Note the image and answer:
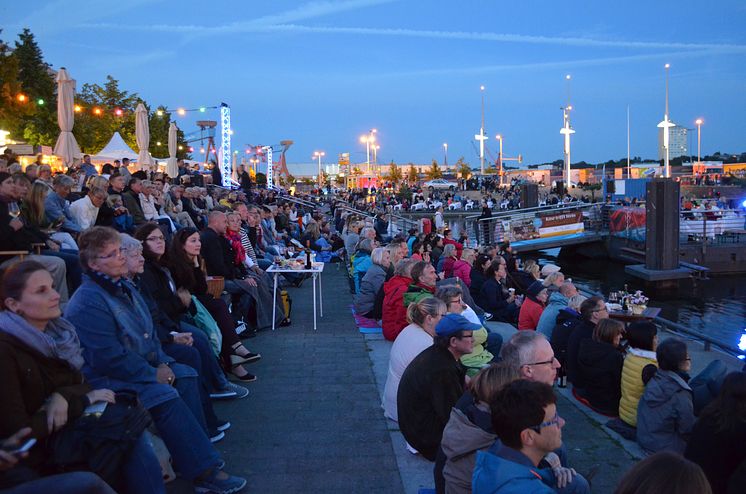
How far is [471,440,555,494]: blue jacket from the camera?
8.54 feet

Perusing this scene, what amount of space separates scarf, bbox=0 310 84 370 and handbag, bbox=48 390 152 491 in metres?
0.34

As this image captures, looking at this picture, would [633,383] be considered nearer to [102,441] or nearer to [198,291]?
[198,291]

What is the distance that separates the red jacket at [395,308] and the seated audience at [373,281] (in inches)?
52.7

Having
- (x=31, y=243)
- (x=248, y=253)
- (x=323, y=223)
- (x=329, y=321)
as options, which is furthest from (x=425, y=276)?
(x=323, y=223)

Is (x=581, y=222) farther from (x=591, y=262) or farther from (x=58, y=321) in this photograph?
(x=58, y=321)

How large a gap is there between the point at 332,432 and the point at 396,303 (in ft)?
9.29

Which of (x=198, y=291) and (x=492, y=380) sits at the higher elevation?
(x=198, y=291)

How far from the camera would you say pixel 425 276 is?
7.80m

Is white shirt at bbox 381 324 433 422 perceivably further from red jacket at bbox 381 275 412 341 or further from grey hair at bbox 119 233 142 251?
red jacket at bbox 381 275 412 341

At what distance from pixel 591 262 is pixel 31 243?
2978 centimetres

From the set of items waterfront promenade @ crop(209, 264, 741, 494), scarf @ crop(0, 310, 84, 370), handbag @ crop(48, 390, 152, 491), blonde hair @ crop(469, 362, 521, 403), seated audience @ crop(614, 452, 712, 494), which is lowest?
waterfront promenade @ crop(209, 264, 741, 494)

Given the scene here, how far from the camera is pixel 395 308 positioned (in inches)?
309

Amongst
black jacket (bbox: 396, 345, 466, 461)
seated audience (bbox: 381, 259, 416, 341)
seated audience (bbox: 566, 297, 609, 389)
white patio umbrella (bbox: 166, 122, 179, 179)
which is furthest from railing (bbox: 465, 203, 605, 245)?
black jacket (bbox: 396, 345, 466, 461)

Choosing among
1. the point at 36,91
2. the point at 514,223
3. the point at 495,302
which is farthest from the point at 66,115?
the point at 36,91
